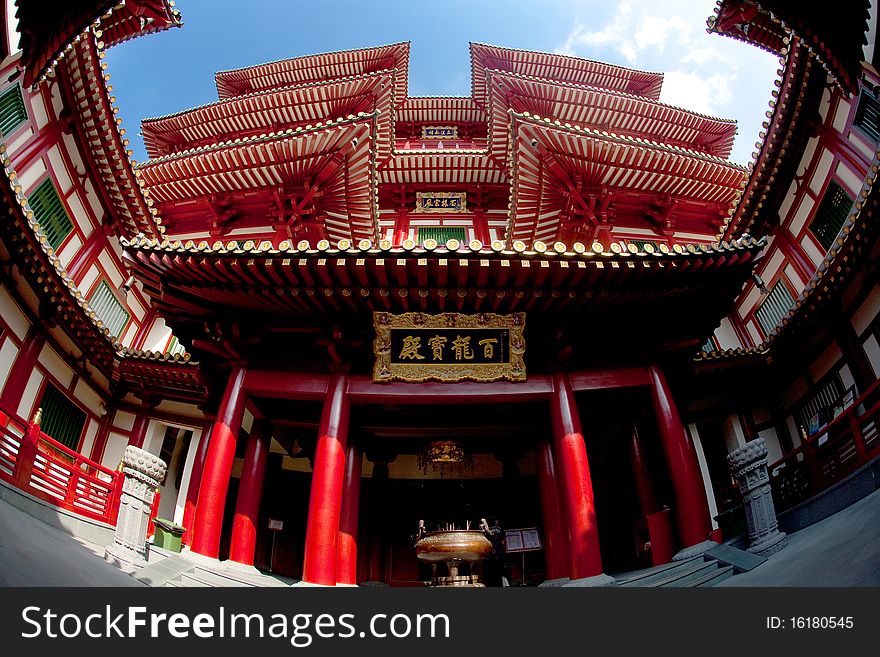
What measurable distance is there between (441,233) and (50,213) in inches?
448

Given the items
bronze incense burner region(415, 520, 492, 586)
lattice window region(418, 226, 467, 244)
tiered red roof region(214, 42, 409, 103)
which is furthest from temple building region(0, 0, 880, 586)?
tiered red roof region(214, 42, 409, 103)

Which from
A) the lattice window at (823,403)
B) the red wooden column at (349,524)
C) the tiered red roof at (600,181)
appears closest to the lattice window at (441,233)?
the tiered red roof at (600,181)

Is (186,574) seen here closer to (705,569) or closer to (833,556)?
(705,569)

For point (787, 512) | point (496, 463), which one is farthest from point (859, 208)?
point (496, 463)

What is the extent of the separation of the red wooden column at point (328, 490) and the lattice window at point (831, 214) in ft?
38.3

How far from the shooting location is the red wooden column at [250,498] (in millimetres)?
8797

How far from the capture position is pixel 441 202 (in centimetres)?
1934

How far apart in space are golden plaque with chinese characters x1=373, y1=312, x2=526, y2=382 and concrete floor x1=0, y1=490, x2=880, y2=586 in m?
4.49

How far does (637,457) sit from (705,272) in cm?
416

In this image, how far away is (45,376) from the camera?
1132 cm

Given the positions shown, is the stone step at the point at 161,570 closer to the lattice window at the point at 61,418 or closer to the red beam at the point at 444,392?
the red beam at the point at 444,392

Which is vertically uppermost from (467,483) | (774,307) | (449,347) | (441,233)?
(441,233)

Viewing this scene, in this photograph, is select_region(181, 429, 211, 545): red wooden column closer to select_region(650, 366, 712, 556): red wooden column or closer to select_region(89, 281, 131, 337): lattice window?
select_region(89, 281, 131, 337): lattice window

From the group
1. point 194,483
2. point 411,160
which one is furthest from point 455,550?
point 411,160
